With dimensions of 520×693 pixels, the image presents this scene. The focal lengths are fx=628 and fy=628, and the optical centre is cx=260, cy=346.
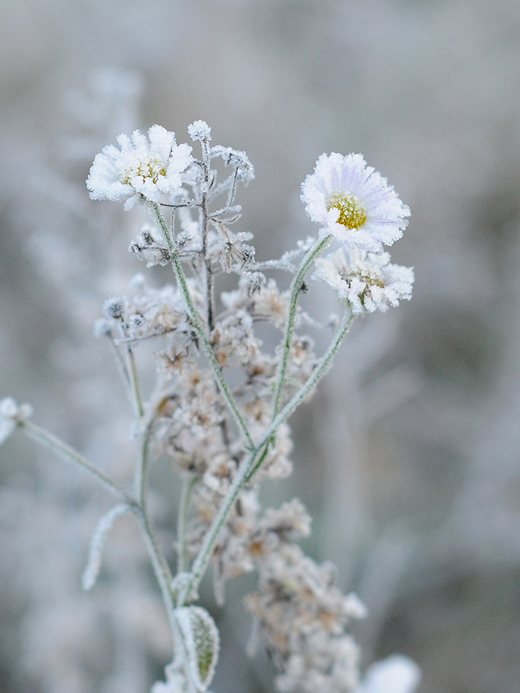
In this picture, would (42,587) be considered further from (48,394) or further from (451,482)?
(451,482)

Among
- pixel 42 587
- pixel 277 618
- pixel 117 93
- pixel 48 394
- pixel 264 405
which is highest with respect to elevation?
pixel 48 394

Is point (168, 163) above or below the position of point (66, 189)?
below

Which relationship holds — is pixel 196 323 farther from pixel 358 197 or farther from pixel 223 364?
pixel 358 197

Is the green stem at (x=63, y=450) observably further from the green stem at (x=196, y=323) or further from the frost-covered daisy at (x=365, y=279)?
the frost-covered daisy at (x=365, y=279)

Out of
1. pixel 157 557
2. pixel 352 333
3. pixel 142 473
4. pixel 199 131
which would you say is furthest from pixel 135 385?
pixel 352 333

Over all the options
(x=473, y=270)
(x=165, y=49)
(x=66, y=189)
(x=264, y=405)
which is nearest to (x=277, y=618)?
(x=264, y=405)

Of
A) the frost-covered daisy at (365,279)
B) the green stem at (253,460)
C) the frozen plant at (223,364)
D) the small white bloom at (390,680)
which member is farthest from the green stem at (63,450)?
the small white bloom at (390,680)
